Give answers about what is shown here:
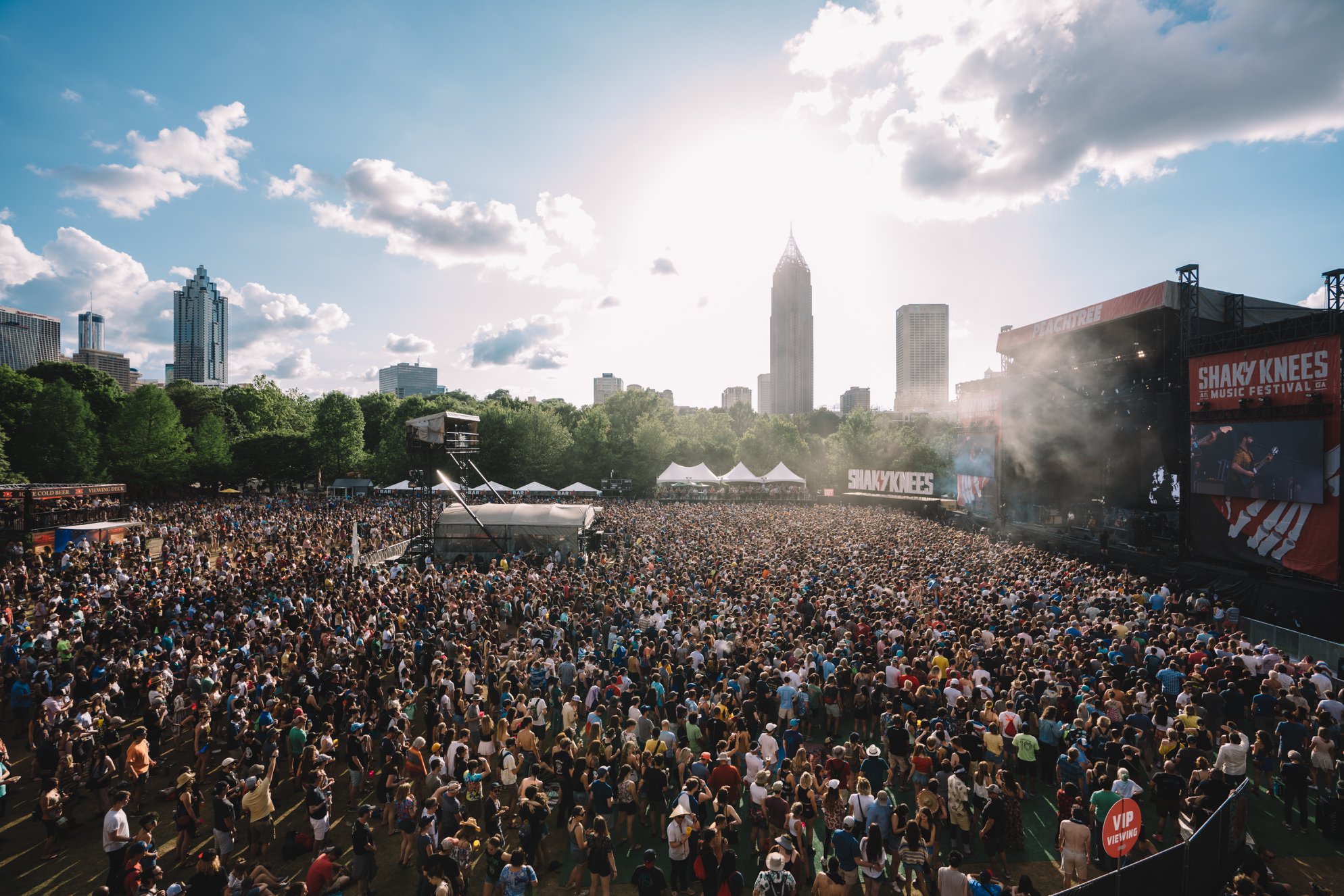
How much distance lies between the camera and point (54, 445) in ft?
155

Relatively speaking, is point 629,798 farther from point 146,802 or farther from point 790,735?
point 146,802

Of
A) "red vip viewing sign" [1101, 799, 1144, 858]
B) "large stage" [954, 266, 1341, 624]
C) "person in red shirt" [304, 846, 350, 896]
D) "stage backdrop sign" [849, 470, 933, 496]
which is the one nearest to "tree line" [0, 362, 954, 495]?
"stage backdrop sign" [849, 470, 933, 496]

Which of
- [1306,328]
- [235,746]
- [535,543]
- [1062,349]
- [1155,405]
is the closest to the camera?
[235,746]

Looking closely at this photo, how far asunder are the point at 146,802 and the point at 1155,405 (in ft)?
102

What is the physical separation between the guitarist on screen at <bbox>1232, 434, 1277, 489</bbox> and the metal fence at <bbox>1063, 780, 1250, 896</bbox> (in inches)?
599

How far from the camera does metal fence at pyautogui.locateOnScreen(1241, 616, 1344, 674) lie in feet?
40.5

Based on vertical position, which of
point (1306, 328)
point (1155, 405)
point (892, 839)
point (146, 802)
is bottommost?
point (146, 802)

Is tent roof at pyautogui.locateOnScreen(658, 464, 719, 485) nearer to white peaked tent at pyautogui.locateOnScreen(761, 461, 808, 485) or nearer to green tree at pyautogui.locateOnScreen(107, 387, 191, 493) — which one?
white peaked tent at pyautogui.locateOnScreen(761, 461, 808, 485)

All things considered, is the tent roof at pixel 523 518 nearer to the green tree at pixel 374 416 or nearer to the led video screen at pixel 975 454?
the led video screen at pixel 975 454

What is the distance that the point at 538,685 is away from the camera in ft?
Result: 38.6

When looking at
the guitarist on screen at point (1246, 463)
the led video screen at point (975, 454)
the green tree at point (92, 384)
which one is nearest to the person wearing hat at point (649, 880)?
the guitarist on screen at point (1246, 463)

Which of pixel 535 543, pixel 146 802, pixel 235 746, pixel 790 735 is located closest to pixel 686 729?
pixel 790 735

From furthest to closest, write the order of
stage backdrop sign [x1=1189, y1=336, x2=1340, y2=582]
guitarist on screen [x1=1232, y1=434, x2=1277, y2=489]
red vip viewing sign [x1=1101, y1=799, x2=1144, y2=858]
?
guitarist on screen [x1=1232, y1=434, x2=1277, y2=489] → stage backdrop sign [x1=1189, y1=336, x2=1340, y2=582] → red vip viewing sign [x1=1101, y1=799, x2=1144, y2=858]

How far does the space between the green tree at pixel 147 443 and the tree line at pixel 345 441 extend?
0.33ft
